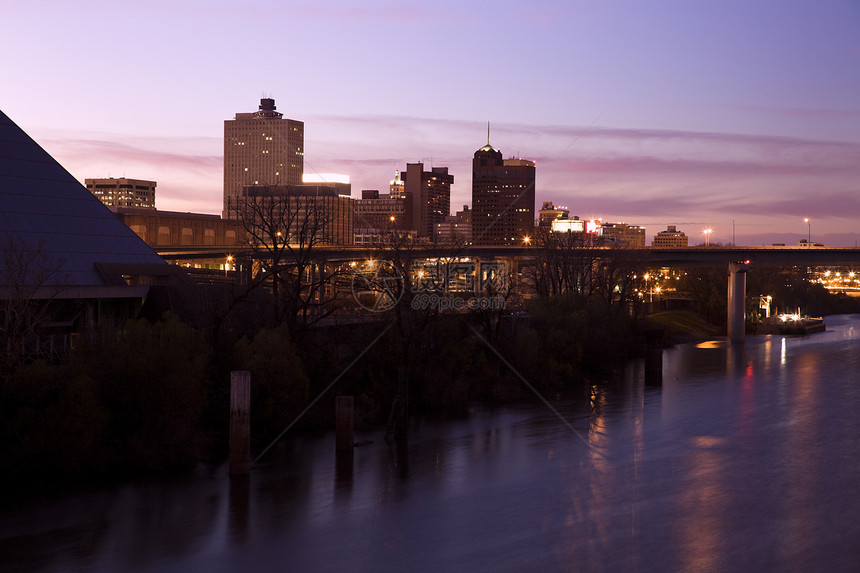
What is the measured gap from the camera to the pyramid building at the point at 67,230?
3725 cm

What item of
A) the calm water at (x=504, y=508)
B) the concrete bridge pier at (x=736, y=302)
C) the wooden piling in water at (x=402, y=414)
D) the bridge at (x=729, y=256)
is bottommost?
the calm water at (x=504, y=508)

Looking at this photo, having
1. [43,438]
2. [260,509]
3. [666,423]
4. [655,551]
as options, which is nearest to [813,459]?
[666,423]

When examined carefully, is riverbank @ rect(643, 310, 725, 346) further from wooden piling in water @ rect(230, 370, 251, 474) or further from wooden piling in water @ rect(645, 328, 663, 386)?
wooden piling in water @ rect(230, 370, 251, 474)

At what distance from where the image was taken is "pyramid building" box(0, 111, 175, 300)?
3725 cm

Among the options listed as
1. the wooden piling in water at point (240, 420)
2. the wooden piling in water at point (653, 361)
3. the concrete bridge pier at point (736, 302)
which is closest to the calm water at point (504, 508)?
the wooden piling in water at point (240, 420)

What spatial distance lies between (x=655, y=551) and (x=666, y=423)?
662 inches

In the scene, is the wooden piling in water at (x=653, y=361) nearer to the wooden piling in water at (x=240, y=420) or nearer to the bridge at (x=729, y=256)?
the wooden piling in water at (x=240, y=420)

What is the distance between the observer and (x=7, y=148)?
4119cm

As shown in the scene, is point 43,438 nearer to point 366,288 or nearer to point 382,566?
point 382,566

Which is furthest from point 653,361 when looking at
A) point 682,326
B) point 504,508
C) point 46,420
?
point 682,326

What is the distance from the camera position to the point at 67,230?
39.5 meters

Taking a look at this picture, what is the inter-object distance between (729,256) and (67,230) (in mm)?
65289

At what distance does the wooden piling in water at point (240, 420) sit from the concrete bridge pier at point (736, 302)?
2460 inches

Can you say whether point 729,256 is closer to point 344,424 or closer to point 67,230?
point 67,230
